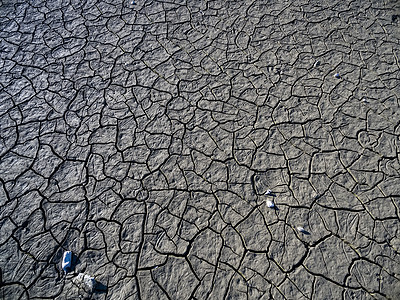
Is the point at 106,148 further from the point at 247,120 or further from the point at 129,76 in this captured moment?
the point at 247,120

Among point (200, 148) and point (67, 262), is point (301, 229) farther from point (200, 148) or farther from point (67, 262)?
point (67, 262)

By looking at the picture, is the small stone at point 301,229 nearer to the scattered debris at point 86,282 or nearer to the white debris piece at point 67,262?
the scattered debris at point 86,282

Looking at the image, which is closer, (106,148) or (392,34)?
(106,148)

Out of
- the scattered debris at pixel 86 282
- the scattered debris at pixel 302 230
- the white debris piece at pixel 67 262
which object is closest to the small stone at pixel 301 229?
the scattered debris at pixel 302 230

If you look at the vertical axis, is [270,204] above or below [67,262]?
below

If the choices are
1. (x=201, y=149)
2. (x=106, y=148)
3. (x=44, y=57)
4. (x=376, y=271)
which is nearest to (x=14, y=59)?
(x=44, y=57)

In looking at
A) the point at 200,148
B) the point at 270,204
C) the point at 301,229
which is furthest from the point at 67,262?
the point at 301,229
